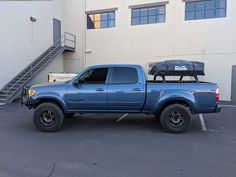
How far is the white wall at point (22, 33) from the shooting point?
46.9 ft

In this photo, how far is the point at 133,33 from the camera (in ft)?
57.4

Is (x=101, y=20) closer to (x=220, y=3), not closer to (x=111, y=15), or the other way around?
(x=111, y=15)

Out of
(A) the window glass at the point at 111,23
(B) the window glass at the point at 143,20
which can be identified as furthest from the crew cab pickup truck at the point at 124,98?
(A) the window glass at the point at 111,23

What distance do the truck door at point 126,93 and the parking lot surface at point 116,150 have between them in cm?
75

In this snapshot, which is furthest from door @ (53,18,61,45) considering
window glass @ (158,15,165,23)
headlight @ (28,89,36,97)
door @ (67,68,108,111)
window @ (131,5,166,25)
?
door @ (67,68,108,111)

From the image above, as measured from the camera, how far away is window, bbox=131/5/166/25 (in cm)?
1677

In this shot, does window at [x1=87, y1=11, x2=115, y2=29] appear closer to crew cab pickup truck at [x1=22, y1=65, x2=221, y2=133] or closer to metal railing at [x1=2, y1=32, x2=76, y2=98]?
metal railing at [x1=2, y1=32, x2=76, y2=98]

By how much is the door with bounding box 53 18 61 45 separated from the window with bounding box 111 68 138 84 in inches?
512

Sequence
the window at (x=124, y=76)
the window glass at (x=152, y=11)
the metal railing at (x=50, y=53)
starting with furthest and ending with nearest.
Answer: the window glass at (x=152, y=11), the metal railing at (x=50, y=53), the window at (x=124, y=76)

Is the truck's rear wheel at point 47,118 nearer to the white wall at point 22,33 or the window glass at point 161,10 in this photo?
the white wall at point 22,33

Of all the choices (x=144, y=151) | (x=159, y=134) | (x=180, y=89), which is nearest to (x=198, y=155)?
(x=144, y=151)

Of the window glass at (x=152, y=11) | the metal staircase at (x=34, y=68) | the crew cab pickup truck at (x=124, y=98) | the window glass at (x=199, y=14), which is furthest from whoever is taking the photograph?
the window glass at (x=152, y=11)

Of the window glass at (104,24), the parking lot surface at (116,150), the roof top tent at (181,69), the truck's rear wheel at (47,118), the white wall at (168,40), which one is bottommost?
the parking lot surface at (116,150)

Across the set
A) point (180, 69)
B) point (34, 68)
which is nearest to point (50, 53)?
point (34, 68)
